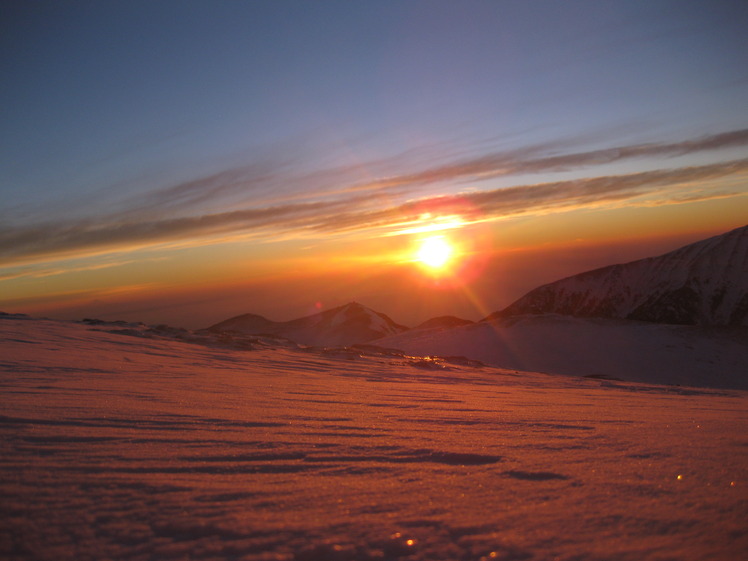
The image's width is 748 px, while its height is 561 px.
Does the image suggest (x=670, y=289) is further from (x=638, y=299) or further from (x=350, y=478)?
(x=350, y=478)

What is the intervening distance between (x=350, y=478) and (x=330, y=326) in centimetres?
3124

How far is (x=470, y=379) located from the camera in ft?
30.9

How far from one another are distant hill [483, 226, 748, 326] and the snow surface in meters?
13.8

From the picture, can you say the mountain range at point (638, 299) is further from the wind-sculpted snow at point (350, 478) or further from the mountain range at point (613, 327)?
the wind-sculpted snow at point (350, 478)

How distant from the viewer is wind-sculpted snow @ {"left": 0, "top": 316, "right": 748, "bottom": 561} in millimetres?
1929

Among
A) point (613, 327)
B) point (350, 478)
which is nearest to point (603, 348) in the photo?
point (613, 327)

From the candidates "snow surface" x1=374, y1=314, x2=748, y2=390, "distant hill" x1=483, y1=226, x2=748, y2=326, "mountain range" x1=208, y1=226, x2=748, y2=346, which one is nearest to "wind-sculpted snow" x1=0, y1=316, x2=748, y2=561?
"snow surface" x1=374, y1=314, x2=748, y2=390

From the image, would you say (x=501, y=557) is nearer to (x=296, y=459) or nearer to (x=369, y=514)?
(x=369, y=514)

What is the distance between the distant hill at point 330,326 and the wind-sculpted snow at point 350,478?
25231mm

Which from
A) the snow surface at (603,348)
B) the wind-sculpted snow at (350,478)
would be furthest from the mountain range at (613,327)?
the wind-sculpted snow at (350,478)

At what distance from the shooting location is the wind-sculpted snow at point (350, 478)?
1929 mm

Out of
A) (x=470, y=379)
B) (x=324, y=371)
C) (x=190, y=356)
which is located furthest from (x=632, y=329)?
(x=190, y=356)

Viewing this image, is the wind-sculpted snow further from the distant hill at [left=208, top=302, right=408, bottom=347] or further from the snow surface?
the distant hill at [left=208, top=302, right=408, bottom=347]

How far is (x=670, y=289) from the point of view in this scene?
3906 cm
